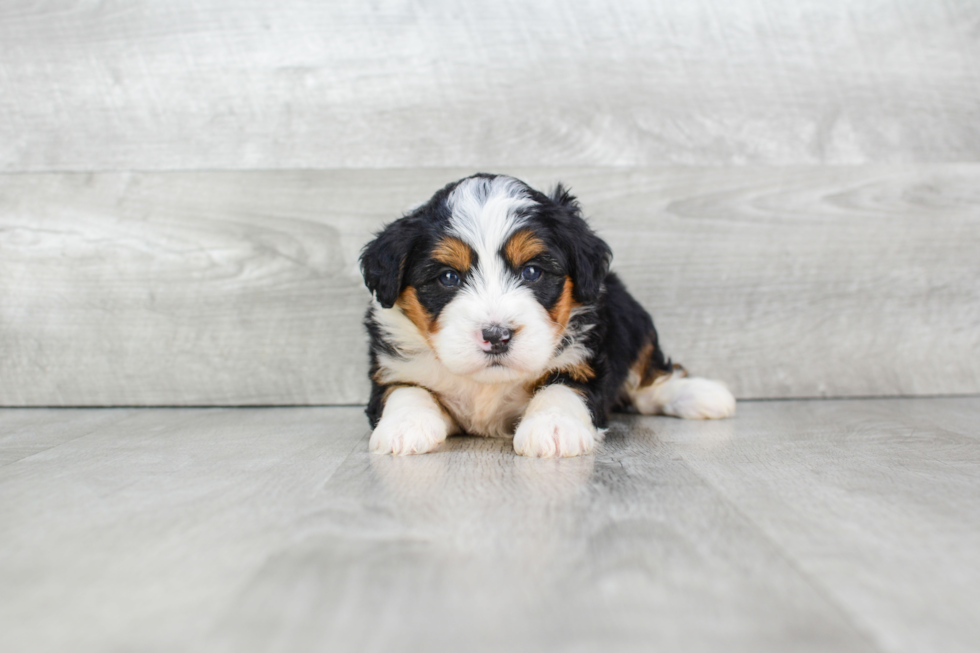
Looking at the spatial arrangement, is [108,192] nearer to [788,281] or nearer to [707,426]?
[707,426]

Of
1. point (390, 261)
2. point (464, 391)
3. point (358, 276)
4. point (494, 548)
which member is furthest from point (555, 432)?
point (358, 276)

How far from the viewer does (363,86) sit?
3.17m

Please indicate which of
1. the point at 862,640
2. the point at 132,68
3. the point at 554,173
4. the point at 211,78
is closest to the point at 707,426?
the point at 554,173

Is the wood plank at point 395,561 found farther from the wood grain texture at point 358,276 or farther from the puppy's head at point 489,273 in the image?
the wood grain texture at point 358,276

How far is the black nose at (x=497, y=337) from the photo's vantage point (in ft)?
6.39

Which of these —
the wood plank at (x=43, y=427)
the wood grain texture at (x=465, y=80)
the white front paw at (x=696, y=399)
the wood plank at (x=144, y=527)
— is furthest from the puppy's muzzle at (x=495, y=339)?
the wood grain texture at (x=465, y=80)

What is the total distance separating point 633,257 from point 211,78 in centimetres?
194

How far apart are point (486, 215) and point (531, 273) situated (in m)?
0.21

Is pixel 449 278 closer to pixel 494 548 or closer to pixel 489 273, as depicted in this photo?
pixel 489 273

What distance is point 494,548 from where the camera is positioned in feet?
4.10

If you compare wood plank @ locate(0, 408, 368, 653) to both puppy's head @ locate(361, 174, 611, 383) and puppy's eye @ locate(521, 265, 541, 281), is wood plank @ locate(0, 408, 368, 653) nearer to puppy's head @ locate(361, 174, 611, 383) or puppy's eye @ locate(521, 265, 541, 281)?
puppy's head @ locate(361, 174, 611, 383)

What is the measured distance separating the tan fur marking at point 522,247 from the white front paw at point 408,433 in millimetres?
506

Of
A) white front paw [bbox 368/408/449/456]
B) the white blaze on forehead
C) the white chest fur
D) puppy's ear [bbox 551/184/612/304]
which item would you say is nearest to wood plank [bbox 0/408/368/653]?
white front paw [bbox 368/408/449/456]

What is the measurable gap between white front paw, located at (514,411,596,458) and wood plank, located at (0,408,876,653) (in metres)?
0.07
